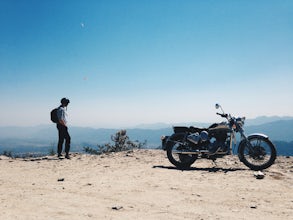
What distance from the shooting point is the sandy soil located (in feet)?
15.6

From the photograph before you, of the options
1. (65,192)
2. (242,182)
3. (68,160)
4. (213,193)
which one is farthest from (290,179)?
(68,160)

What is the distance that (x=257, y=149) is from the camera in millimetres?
8922

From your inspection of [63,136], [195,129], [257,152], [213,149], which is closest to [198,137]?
[195,129]

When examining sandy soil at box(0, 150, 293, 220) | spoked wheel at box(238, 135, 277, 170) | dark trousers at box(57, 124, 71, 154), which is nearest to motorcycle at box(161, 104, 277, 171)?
spoked wheel at box(238, 135, 277, 170)

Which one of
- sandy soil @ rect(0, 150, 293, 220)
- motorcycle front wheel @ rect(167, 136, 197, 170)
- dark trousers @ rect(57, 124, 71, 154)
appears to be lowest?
sandy soil @ rect(0, 150, 293, 220)

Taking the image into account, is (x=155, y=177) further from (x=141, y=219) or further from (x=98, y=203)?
(x=141, y=219)

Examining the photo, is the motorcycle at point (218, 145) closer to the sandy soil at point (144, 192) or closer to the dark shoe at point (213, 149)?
the dark shoe at point (213, 149)

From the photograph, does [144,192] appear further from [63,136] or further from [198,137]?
[63,136]

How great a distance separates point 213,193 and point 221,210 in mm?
1198

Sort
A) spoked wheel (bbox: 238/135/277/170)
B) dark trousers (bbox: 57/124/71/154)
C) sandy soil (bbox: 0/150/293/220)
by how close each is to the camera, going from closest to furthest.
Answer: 1. sandy soil (bbox: 0/150/293/220)
2. spoked wheel (bbox: 238/135/277/170)
3. dark trousers (bbox: 57/124/71/154)

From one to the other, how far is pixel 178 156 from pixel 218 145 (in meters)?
1.63

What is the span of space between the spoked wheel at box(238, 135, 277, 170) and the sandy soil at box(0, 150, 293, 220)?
30 centimetres

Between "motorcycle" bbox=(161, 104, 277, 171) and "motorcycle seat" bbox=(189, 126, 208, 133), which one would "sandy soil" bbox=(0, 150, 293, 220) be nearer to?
"motorcycle" bbox=(161, 104, 277, 171)

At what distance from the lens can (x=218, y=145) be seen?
943cm
